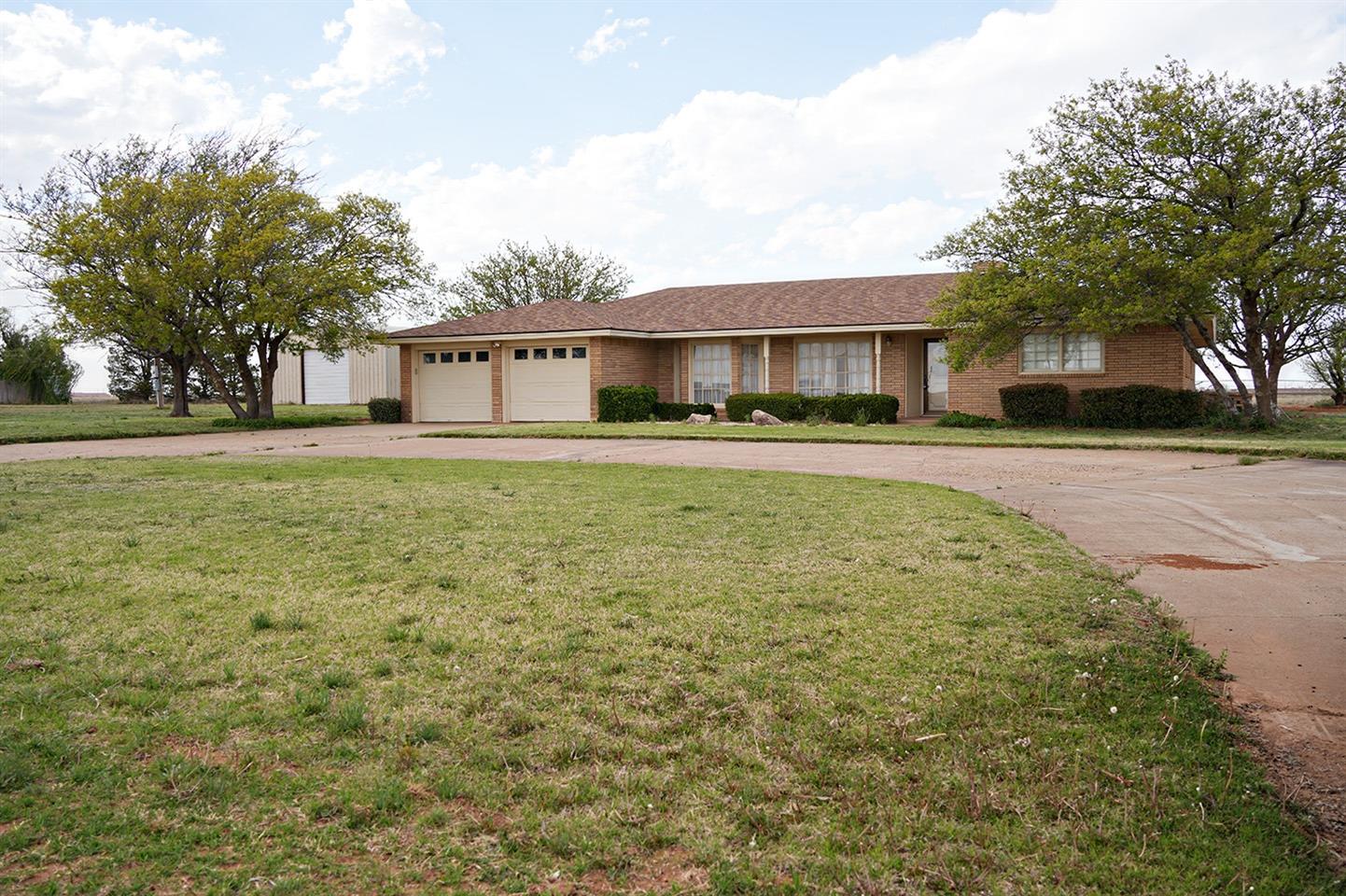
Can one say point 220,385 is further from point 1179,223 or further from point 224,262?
point 1179,223

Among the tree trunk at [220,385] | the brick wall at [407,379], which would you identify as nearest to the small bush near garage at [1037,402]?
the brick wall at [407,379]

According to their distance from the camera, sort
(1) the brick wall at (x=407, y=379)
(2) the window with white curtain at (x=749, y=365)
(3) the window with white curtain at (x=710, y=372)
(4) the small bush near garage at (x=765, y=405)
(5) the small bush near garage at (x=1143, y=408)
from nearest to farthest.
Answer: (5) the small bush near garage at (x=1143, y=408) → (4) the small bush near garage at (x=765, y=405) → (2) the window with white curtain at (x=749, y=365) → (3) the window with white curtain at (x=710, y=372) → (1) the brick wall at (x=407, y=379)

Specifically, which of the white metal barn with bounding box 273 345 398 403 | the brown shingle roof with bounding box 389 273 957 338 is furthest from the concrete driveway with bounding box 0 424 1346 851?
the white metal barn with bounding box 273 345 398 403

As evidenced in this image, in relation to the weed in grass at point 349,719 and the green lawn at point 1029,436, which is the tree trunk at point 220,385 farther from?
the weed in grass at point 349,719

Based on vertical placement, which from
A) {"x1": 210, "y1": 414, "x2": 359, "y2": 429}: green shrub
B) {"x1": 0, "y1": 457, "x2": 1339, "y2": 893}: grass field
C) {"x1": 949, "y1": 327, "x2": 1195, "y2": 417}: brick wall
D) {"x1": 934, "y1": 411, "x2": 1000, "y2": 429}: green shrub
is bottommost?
{"x1": 0, "y1": 457, "x2": 1339, "y2": 893}: grass field

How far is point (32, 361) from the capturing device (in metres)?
42.6

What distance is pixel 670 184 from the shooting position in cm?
2511

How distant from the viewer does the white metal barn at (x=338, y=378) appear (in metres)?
44.0

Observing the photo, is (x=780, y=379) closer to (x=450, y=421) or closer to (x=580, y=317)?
(x=580, y=317)

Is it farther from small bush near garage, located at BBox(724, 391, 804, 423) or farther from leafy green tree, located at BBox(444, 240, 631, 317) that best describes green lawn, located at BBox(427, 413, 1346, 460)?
leafy green tree, located at BBox(444, 240, 631, 317)

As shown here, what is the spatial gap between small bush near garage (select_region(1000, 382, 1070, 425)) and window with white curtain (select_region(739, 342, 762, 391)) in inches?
282

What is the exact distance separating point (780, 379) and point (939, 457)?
507 inches

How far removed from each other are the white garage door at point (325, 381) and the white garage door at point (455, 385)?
56.8 ft

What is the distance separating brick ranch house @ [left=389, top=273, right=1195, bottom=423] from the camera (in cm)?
2436
